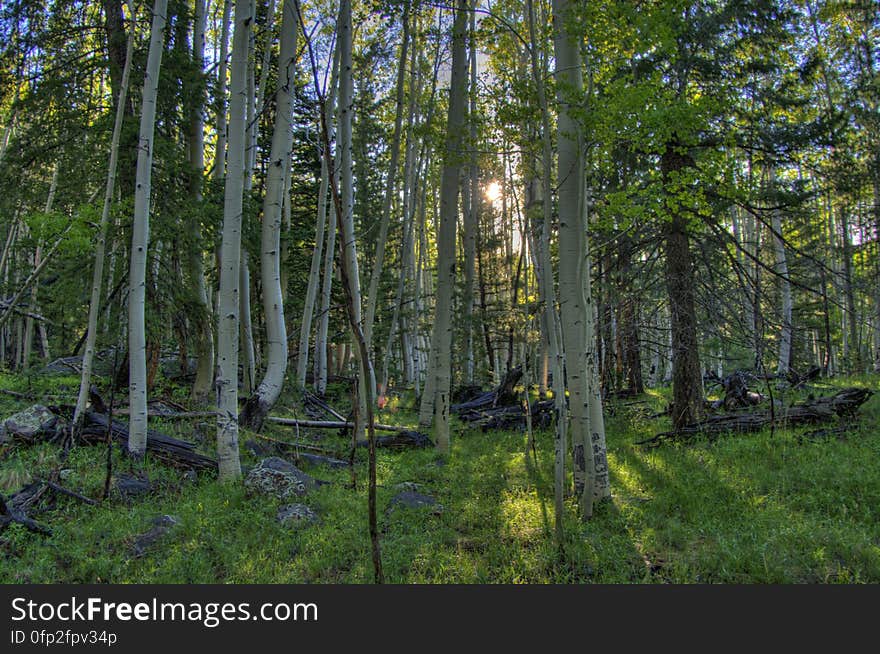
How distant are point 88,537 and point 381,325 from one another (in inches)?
577

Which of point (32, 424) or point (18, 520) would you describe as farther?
point (32, 424)

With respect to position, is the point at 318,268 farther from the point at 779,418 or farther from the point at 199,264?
the point at 779,418

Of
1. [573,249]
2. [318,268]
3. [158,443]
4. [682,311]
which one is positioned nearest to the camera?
[573,249]

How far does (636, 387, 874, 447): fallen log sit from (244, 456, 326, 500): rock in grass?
5.41m

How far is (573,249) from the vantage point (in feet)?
17.7

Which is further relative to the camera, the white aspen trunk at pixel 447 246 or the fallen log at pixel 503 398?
the fallen log at pixel 503 398

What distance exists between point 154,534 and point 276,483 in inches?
55.6

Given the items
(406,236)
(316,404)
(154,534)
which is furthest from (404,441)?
(406,236)

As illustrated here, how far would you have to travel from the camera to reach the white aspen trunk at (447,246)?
844cm

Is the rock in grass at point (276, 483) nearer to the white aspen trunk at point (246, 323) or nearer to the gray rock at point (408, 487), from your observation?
the gray rock at point (408, 487)

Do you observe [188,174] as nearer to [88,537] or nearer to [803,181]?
[88,537]

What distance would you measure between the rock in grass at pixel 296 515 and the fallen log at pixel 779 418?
5486 millimetres

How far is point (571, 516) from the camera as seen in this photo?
525cm

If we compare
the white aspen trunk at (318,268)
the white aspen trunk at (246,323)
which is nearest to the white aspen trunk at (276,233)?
the white aspen trunk at (318,268)
